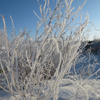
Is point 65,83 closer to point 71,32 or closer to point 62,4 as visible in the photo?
point 71,32

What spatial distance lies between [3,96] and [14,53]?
85 centimetres

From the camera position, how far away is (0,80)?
142 centimetres

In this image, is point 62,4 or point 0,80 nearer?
point 62,4

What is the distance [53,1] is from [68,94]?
139 cm

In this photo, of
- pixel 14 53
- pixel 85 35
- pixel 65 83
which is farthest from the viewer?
pixel 65 83

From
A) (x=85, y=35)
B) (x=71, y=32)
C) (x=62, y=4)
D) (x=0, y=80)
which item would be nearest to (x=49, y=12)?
(x=62, y=4)

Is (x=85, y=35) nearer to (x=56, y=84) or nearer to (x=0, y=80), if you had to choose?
(x=56, y=84)

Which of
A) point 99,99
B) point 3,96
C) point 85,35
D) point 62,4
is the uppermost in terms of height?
Result: point 62,4

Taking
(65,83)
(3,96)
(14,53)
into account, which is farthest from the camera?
(65,83)

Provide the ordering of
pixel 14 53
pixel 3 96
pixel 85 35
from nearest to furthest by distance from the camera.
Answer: pixel 14 53
pixel 3 96
pixel 85 35

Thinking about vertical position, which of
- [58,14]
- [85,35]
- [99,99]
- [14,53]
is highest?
[58,14]

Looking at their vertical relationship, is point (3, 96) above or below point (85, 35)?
below

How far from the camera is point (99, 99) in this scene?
985 millimetres

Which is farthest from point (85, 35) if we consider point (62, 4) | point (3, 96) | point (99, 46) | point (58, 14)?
point (99, 46)
